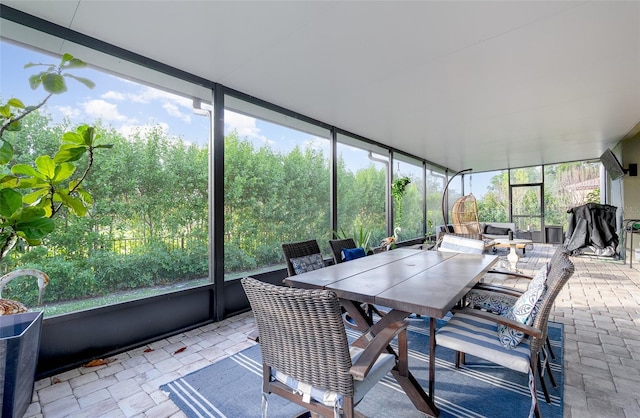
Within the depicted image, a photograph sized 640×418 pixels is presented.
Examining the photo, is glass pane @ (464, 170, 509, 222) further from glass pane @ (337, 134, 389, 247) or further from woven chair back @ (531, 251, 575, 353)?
woven chair back @ (531, 251, 575, 353)

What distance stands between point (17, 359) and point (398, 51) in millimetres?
3263

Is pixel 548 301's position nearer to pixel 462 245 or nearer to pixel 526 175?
pixel 462 245

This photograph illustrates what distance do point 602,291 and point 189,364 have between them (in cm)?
559

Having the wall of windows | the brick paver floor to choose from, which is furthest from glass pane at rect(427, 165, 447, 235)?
the brick paver floor

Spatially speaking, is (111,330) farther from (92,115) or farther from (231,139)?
(231,139)

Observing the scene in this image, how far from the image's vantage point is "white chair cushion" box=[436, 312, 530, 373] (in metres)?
1.66

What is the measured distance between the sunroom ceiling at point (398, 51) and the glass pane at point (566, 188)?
5910 mm

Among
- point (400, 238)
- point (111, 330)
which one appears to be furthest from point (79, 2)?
point (400, 238)

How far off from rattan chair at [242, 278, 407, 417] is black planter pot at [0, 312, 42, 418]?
1.14 metres

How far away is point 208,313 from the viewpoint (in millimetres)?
3289

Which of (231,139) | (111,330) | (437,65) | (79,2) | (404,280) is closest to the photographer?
(79,2)

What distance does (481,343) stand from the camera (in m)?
1.80

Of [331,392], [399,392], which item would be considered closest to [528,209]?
[399,392]

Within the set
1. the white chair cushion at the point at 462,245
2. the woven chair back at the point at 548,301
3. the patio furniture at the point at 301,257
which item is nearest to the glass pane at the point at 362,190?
the white chair cushion at the point at 462,245
